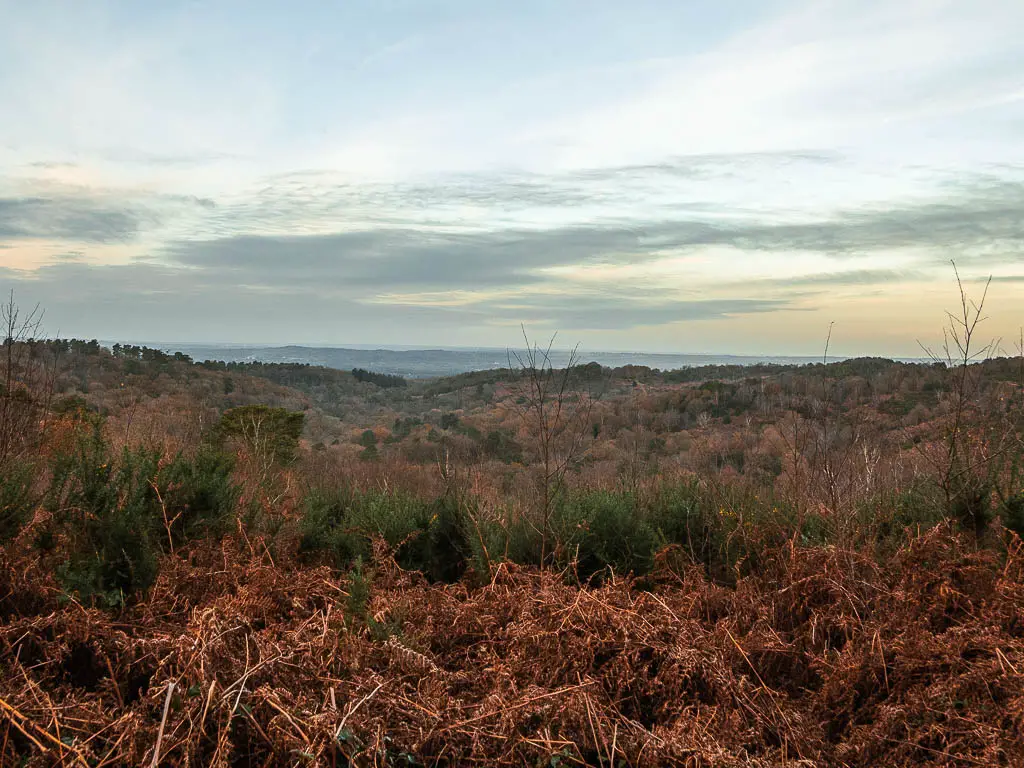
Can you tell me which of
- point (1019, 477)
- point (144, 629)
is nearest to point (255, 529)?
point (144, 629)

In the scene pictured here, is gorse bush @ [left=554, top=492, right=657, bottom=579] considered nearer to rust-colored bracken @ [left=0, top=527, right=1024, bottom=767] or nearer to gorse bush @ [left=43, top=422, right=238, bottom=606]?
rust-colored bracken @ [left=0, top=527, right=1024, bottom=767]

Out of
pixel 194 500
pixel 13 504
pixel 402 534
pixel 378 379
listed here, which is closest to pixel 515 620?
pixel 402 534

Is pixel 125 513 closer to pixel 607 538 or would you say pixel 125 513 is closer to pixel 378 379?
pixel 607 538

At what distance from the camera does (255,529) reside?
610 centimetres

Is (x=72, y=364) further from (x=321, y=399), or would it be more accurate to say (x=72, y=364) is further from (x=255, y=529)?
(x=255, y=529)

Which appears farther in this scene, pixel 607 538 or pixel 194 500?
pixel 607 538

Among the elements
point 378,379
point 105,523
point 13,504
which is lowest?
point 105,523

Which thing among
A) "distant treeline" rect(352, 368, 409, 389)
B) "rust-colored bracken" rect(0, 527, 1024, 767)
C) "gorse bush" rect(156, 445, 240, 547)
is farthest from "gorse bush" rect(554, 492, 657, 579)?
"distant treeline" rect(352, 368, 409, 389)

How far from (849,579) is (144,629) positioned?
4.23 m

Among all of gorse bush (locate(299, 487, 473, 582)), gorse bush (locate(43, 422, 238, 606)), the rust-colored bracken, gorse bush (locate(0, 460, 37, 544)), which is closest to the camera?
the rust-colored bracken

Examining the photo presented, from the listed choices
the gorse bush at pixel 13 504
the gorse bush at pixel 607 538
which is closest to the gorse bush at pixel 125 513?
the gorse bush at pixel 13 504

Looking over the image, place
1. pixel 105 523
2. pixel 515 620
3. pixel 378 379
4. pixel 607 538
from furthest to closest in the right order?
pixel 378 379 → pixel 607 538 → pixel 105 523 → pixel 515 620

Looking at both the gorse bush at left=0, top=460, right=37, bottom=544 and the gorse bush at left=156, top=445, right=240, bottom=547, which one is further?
the gorse bush at left=156, top=445, right=240, bottom=547

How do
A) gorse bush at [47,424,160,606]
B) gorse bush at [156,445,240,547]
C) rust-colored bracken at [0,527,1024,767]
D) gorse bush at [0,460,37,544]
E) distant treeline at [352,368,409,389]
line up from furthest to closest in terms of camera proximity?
distant treeline at [352,368,409,389] → gorse bush at [156,445,240,547] → gorse bush at [0,460,37,544] → gorse bush at [47,424,160,606] → rust-colored bracken at [0,527,1024,767]
